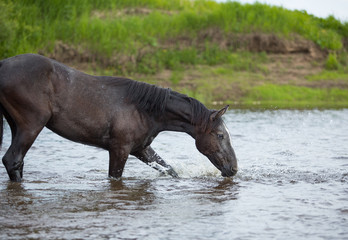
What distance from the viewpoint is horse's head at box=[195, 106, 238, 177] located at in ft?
24.4

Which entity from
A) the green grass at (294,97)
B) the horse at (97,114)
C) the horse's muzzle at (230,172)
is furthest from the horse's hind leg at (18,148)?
the green grass at (294,97)

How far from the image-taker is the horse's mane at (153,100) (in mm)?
7242

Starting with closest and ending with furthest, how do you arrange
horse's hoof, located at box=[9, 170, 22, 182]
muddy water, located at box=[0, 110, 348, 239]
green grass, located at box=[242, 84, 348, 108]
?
muddy water, located at box=[0, 110, 348, 239] < horse's hoof, located at box=[9, 170, 22, 182] < green grass, located at box=[242, 84, 348, 108]

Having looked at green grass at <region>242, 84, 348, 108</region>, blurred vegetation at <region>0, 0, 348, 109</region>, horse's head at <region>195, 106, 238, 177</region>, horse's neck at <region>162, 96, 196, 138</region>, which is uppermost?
blurred vegetation at <region>0, 0, 348, 109</region>

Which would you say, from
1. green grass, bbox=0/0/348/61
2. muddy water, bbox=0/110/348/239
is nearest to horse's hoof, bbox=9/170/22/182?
muddy water, bbox=0/110/348/239

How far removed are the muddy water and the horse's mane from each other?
3.02 ft

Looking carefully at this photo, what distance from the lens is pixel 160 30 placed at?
2595 centimetres

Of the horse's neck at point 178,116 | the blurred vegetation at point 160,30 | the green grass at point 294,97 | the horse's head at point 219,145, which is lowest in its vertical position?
the green grass at point 294,97

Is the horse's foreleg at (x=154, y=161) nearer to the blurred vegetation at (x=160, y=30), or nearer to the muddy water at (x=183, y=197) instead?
the muddy water at (x=183, y=197)

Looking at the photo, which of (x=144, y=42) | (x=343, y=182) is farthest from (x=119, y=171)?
(x=144, y=42)

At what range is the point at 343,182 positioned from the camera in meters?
7.11

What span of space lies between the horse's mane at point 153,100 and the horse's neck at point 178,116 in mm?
72

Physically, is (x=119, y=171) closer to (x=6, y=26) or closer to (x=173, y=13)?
(x=6, y=26)

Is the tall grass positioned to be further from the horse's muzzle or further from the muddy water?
the horse's muzzle
